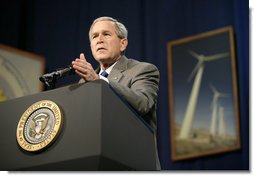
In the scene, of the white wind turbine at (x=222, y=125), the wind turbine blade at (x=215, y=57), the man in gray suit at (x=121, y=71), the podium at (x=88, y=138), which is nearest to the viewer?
the podium at (x=88, y=138)

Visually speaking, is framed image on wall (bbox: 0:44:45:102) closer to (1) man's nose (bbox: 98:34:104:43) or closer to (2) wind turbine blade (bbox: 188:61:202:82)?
(2) wind turbine blade (bbox: 188:61:202:82)

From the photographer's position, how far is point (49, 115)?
1664mm

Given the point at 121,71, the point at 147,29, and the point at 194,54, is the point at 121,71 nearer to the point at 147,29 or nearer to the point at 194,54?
the point at 194,54

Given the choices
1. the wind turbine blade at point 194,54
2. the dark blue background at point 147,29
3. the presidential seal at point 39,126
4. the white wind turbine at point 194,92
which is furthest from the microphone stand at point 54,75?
the wind turbine blade at point 194,54

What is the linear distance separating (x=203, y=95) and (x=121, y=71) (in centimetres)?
204

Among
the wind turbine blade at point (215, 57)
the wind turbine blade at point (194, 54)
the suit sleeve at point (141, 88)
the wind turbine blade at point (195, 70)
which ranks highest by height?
the wind turbine blade at point (194, 54)

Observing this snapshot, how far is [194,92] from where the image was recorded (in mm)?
4008

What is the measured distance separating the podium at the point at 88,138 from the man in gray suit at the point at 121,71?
5 centimetres

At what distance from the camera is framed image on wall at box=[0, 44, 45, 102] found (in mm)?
4492

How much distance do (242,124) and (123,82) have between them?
1.91 meters

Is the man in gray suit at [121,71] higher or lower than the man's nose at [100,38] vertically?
lower

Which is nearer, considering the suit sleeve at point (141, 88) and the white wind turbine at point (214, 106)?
the suit sleeve at point (141, 88)

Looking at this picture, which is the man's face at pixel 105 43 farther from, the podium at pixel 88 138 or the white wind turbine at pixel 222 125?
the white wind turbine at pixel 222 125

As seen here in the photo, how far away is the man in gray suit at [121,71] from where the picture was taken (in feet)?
5.72
